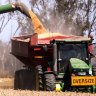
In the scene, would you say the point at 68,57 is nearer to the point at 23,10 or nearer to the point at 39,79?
the point at 39,79

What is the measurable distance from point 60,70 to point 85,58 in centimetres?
110

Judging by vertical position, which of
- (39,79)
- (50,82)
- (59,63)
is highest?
(59,63)

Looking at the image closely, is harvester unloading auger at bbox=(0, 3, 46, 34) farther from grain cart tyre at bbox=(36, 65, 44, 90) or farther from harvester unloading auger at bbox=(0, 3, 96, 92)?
grain cart tyre at bbox=(36, 65, 44, 90)

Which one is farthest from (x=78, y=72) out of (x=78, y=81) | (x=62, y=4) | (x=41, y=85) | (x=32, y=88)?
(x=62, y=4)

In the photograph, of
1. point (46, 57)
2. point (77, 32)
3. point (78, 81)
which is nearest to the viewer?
point (78, 81)

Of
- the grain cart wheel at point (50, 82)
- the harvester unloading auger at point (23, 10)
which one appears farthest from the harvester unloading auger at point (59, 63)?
the harvester unloading auger at point (23, 10)

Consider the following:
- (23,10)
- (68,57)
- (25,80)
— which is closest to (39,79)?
(68,57)

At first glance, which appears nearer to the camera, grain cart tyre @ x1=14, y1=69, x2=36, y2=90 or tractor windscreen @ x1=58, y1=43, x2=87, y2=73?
tractor windscreen @ x1=58, y1=43, x2=87, y2=73

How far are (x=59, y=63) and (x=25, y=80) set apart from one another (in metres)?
3.37

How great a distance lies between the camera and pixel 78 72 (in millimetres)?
15617

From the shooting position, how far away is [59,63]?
16.2 metres

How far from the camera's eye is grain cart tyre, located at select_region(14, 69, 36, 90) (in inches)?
705

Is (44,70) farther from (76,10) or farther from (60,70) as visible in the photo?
(76,10)

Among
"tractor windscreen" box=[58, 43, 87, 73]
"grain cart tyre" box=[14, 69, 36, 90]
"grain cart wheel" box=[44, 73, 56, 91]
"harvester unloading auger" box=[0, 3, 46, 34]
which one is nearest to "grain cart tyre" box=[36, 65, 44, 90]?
"grain cart wheel" box=[44, 73, 56, 91]
